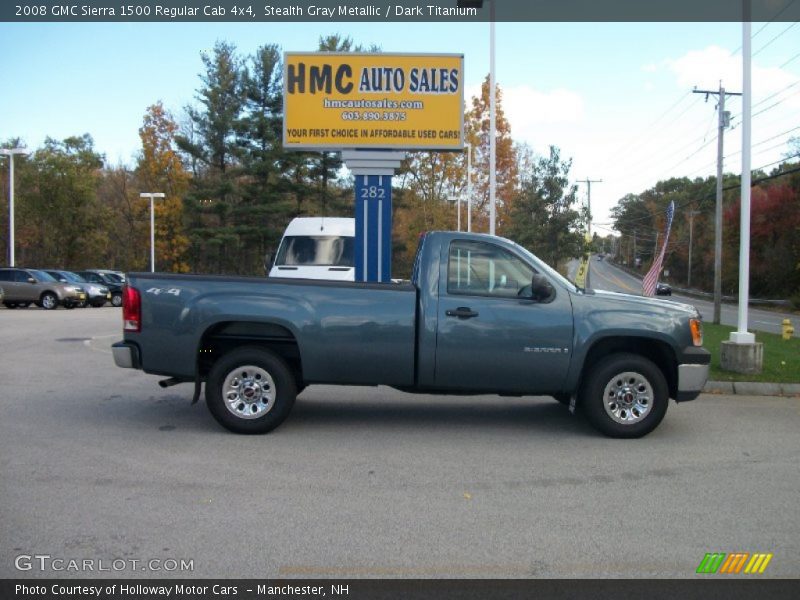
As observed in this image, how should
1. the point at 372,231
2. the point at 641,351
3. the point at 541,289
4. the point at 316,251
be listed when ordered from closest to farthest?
the point at 541,289 → the point at 641,351 → the point at 372,231 → the point at 316,251

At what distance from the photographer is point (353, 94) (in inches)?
508

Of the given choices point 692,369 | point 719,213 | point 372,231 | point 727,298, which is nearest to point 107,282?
point 372,231

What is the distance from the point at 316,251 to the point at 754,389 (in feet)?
26.7

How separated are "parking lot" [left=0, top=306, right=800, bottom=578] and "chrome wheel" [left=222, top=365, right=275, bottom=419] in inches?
11.5

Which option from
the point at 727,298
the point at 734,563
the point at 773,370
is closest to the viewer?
the point at 734,563

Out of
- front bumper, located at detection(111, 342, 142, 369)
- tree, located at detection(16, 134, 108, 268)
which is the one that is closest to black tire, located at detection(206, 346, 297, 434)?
front bumper, located at detection(111, 342, 142, 369)

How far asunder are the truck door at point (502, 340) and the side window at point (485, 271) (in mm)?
36

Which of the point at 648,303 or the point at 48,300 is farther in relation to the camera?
the point at 48,300

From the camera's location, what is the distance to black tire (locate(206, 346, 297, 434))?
6.78 meters

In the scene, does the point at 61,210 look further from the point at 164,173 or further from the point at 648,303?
the point at 648,303

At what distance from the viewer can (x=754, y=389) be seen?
31.4ft

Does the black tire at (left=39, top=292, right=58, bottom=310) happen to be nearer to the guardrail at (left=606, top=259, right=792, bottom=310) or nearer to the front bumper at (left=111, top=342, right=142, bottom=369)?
the front bumper at (left=111, top=342, right=142, bottom=369)

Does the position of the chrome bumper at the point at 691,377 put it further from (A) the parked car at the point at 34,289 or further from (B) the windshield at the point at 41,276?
(B) the windshield at the point at 41,276

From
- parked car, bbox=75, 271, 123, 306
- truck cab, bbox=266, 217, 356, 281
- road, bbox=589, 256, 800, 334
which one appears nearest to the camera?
truck cab, bbox=266, 217, 356, 281
